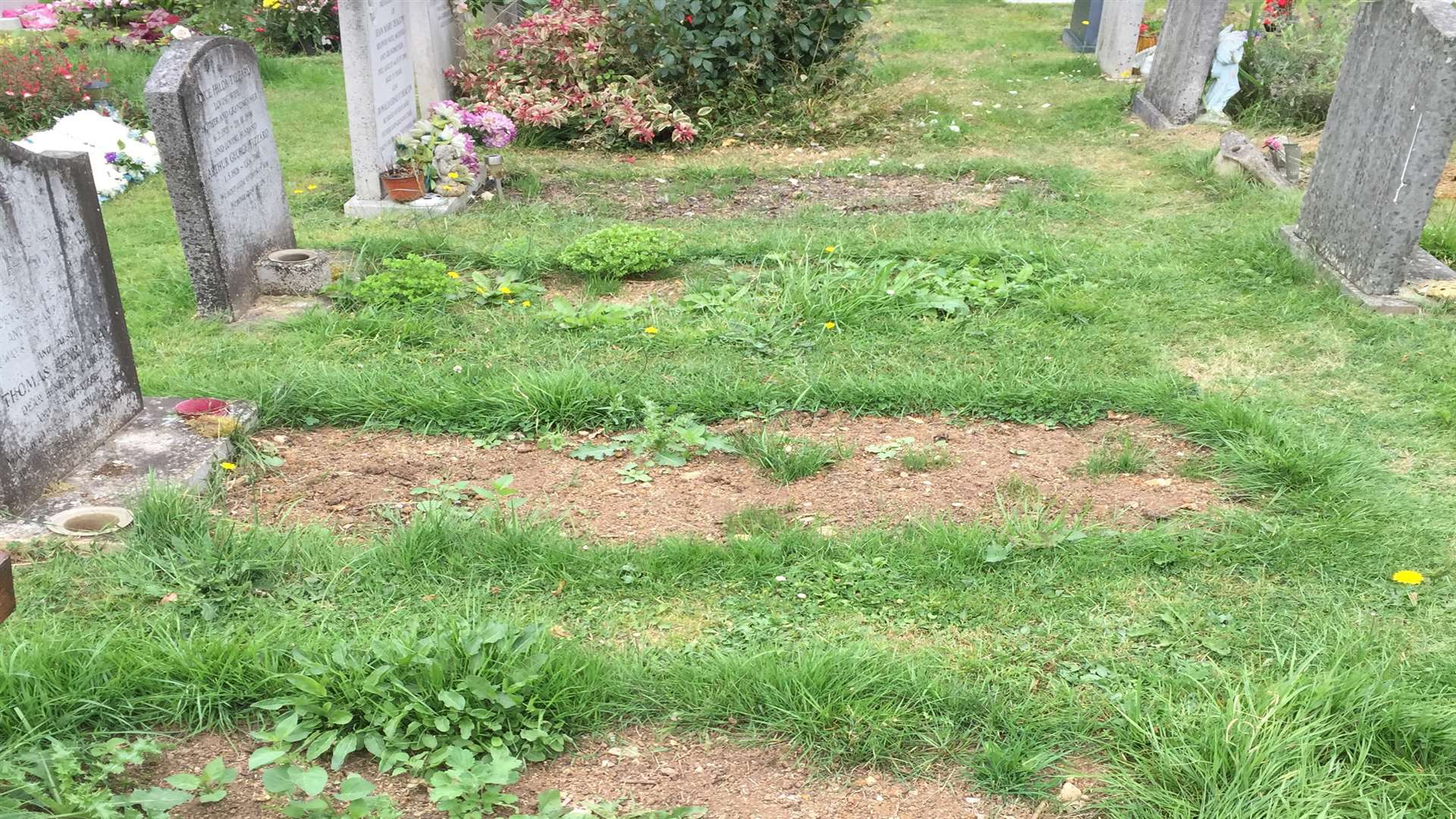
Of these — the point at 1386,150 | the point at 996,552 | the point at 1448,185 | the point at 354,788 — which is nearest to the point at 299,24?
the point at 1386,150

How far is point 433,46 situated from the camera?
8.95 meters

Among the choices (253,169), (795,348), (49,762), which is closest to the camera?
(49,762)

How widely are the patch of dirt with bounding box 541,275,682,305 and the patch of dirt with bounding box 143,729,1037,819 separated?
10.7ft

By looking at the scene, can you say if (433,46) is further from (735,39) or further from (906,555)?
(906,555)

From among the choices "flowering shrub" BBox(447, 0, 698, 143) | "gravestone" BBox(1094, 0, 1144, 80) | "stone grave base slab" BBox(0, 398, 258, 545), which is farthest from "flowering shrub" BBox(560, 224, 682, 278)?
"gravestone" BBox(1094, 0, 1144, 80)

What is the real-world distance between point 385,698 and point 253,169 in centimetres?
388

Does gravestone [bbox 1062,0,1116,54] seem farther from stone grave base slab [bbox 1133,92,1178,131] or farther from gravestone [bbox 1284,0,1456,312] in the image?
gravestone [bbox 1284,0,1456,312]

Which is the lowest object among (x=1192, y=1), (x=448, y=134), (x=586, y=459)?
(x=586, y=459)

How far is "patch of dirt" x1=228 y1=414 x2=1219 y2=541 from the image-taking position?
377cm

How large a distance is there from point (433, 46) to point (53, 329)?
5.81 meters

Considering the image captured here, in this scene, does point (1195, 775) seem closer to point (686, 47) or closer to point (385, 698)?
point (385, 698)

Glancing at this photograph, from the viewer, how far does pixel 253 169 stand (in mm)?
5621

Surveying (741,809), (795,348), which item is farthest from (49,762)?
(795,348)

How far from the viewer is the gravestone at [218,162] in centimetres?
493
